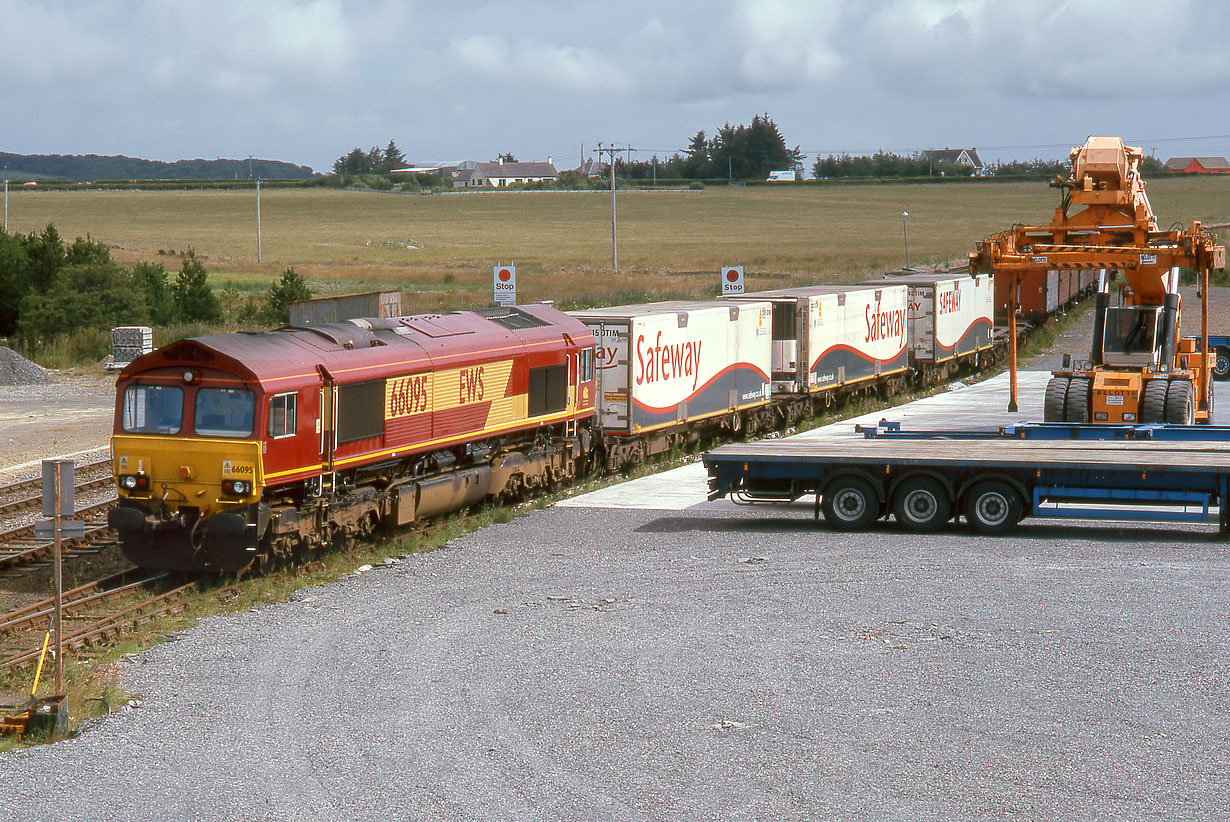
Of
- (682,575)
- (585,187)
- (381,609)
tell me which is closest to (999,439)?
(682,575)

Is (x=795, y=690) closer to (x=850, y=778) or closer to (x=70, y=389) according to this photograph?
(x=850, y=778)

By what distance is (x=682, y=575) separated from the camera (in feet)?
55.9

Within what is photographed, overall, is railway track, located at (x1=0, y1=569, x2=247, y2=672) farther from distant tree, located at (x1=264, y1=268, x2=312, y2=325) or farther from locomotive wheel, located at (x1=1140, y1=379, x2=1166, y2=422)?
distant tree, located at (x1=264, y1=268, x2=312, y2=325)

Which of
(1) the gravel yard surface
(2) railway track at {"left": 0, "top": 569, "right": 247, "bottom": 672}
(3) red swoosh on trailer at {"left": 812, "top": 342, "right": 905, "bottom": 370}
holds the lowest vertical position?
(2) railway track at {"left": 0, "top": 569, "right": 247, "bottom": 672}

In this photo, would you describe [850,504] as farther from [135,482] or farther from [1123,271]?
[135,482]

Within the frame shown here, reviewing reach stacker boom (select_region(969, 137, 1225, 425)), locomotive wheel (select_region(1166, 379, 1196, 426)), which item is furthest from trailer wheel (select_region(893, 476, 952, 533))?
locomotive wheel (select_region(1166, 379, 1196, 426))

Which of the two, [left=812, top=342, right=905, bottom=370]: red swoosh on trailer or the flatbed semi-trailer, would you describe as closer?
the flatbed semi-trailer

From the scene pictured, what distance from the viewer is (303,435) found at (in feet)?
56.0

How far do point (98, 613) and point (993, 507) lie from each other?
1161 cm

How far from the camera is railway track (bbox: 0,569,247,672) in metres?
14.5

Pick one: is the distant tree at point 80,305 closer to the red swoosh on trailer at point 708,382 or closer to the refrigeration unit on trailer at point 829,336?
the refrigeration unit on trailer at point 829,336

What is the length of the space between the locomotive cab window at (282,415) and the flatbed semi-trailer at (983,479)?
617 cm

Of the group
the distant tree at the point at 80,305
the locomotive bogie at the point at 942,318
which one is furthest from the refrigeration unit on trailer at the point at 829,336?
the distant tree at the point at 80,305

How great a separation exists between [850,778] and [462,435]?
1127 centimetres
